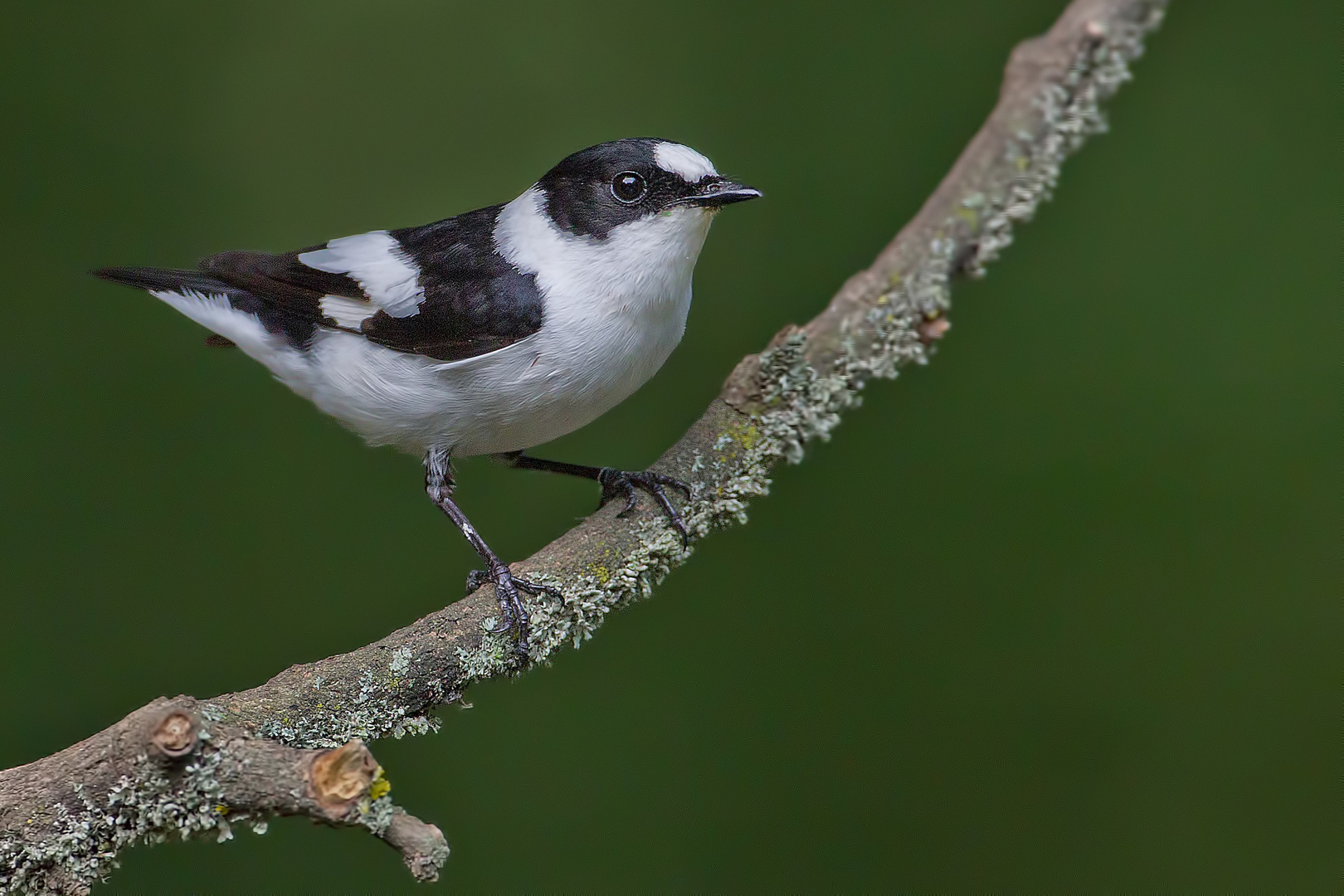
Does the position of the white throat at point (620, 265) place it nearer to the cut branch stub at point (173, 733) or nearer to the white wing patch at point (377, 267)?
the white wing patch at point (377, 267)

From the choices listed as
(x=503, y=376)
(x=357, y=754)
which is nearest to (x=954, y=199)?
(x=503, y=376)

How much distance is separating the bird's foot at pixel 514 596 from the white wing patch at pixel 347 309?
565mm

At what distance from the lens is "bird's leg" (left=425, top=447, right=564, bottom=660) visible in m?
1.84

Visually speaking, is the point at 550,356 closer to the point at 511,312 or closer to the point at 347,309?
the point at 511,312

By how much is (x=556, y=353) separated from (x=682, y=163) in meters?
0.41

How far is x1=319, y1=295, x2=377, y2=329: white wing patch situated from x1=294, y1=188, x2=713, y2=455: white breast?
38 millimetres

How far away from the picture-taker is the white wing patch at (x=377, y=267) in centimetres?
204

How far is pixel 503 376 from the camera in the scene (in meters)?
1.93

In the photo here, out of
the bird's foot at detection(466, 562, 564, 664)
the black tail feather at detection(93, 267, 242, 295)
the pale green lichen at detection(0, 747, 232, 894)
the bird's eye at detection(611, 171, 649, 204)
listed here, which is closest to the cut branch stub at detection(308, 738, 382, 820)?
the pale green lichen at detection(0, 747, 232, 894)

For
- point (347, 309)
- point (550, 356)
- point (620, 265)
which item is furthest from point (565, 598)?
point (347, 309)

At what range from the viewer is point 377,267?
211 cm

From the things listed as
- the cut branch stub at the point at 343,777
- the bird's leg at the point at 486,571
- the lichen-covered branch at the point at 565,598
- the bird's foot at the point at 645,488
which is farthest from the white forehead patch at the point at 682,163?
the cut branch stub at the point at 343,777

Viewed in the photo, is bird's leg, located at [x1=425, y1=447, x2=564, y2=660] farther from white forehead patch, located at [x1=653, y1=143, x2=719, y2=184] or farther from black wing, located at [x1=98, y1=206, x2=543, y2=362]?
white forehead patch, located at [x1=653, y1=143, x2=719, y2=184]

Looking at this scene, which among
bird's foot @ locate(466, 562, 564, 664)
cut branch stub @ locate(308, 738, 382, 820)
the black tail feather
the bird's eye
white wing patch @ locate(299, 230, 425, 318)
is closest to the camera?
cut branch stub @ locate(308, 738, 382, 820)
